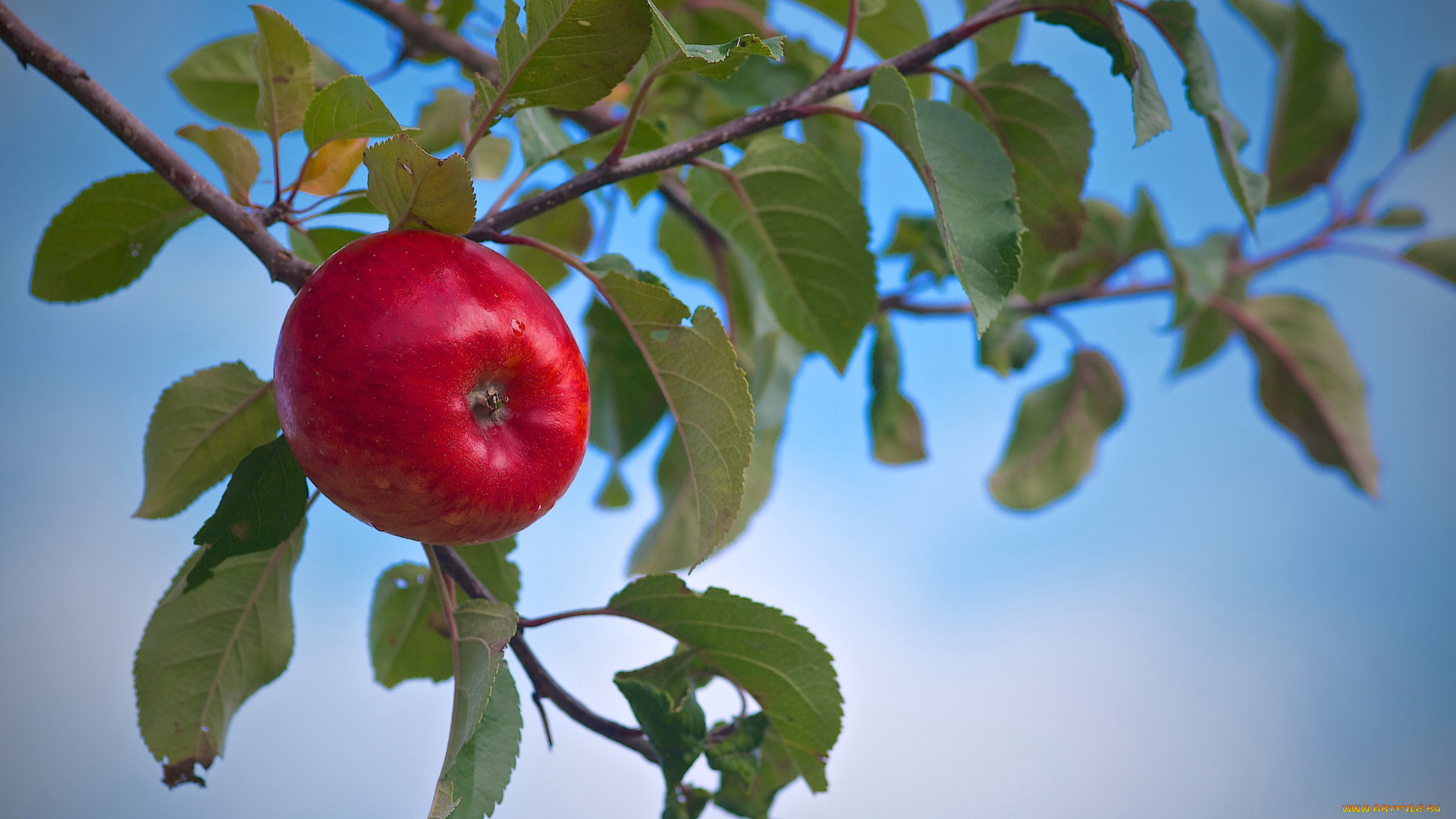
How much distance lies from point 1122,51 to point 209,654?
70 centimetres

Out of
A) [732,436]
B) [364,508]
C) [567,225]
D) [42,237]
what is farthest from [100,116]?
[567,225]

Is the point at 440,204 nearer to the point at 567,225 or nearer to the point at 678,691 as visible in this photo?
the point at 678,691

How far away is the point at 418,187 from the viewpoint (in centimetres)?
44

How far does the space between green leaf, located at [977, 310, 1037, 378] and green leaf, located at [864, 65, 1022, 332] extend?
545 millimetres

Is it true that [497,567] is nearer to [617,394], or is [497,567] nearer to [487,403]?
[487,403]

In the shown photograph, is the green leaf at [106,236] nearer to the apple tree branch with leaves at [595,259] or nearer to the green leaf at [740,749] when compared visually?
the apple tree branch with leaves at [595,259]

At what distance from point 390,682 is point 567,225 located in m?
0.59

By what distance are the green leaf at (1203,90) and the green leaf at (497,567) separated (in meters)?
0.52

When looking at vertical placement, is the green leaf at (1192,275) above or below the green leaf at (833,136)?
below

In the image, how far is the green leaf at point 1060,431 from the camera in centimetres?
143

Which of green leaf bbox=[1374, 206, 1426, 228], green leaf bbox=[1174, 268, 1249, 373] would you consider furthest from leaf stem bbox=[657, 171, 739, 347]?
green leaf bbox=[1374, 206, 1426, 228]

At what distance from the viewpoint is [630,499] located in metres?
1.08

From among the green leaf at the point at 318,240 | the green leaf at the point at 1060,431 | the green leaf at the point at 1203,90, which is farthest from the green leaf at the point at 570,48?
the green leaf at the point at 1060,431

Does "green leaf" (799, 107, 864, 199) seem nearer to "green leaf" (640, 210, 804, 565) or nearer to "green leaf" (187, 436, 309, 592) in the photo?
"green leaf" (640, 210, 804, 565)
